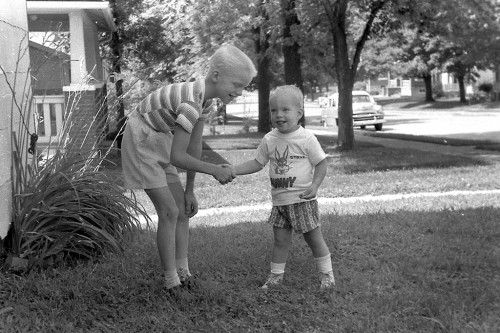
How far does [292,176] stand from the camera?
4.77 m

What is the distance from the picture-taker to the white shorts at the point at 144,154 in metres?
4.49

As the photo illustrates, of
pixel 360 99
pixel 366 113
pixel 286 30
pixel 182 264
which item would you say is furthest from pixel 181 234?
pixel 360 99

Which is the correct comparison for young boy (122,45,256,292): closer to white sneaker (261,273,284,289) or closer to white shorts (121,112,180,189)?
white shorts (121,112,180,189)

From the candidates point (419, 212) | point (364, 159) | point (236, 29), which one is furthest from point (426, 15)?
point (419, 212)

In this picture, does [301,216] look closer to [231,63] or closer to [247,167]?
[247,167]

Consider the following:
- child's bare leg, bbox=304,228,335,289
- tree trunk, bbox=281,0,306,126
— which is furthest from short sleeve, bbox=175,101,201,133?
tree trunk, bbox=281,0,306,126

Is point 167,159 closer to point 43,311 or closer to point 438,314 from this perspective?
point 43,311

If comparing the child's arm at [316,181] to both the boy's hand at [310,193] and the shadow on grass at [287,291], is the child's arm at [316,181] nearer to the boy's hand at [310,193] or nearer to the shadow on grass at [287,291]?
the boy's hand at [310,193]

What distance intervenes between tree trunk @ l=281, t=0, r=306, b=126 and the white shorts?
12.0 meters

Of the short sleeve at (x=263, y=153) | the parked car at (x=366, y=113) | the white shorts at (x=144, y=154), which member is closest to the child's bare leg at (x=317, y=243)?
the short sleeve at (x=263, y=153)

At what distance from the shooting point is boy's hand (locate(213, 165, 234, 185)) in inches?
171

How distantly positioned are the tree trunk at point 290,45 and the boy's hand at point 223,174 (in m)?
12.1

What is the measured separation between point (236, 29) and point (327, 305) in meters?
18.4

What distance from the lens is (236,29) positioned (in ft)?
72.4
